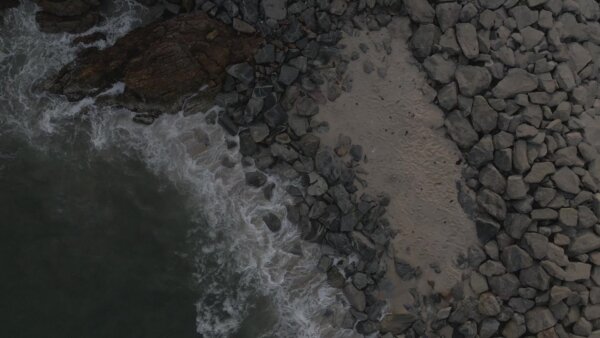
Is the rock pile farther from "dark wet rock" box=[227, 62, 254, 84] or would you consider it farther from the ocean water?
"dark wet rock" box=[227, 62, 254, 84]

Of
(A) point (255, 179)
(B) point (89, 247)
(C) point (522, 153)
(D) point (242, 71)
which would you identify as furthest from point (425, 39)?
(B) point (89, 247)

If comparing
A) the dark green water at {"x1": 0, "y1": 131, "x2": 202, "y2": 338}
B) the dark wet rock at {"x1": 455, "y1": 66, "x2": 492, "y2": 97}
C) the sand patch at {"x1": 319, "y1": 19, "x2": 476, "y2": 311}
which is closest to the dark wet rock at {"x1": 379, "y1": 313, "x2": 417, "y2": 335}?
the sand patch at {"x1": 319, "y1": 19, "x2": 476, "y2": 311}

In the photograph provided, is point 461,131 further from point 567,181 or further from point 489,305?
point 489,305

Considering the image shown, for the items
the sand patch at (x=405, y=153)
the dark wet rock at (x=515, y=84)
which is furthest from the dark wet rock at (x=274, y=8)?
the dark wet rock at (x=515, y=84)

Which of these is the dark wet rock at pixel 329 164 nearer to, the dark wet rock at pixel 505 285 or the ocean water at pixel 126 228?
the ocean water at pixel 126 228

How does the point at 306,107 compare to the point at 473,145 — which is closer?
the point at 473,145
